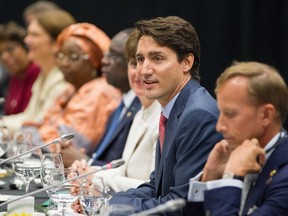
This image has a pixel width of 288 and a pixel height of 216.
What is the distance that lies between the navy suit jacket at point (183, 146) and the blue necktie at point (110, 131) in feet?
4.71

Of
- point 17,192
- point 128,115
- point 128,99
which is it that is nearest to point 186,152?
point 17,192

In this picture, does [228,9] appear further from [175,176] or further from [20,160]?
[175,176]

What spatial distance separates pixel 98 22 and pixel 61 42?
1.40 meters

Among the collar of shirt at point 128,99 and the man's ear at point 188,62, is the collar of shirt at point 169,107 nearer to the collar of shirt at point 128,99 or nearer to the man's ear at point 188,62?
the man's ear at point 188,62

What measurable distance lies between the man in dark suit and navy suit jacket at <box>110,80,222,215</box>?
4.15 ft

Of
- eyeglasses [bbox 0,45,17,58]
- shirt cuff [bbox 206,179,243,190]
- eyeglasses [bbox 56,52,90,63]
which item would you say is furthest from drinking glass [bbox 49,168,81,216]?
eyeglasses [bbox 0,45,17,58]

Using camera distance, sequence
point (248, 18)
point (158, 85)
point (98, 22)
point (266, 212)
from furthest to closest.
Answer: point (98, 22)
point (248, 18)
point (158, 85)
point (266, 212)

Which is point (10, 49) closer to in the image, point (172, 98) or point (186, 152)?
point (172, 98)

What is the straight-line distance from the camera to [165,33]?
3.13 metres

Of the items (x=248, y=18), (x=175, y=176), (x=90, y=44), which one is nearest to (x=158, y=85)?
(x=175, y=176)

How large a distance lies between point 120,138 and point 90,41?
1.18 meters

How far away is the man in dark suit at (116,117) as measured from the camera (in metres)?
4.48

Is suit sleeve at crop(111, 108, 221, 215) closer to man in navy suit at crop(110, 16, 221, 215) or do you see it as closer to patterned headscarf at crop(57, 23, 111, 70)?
man in navy suit at crop(110, 16, 221, 215)

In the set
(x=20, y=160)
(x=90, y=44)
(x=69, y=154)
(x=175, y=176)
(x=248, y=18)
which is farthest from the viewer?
(x=248, y=18)
